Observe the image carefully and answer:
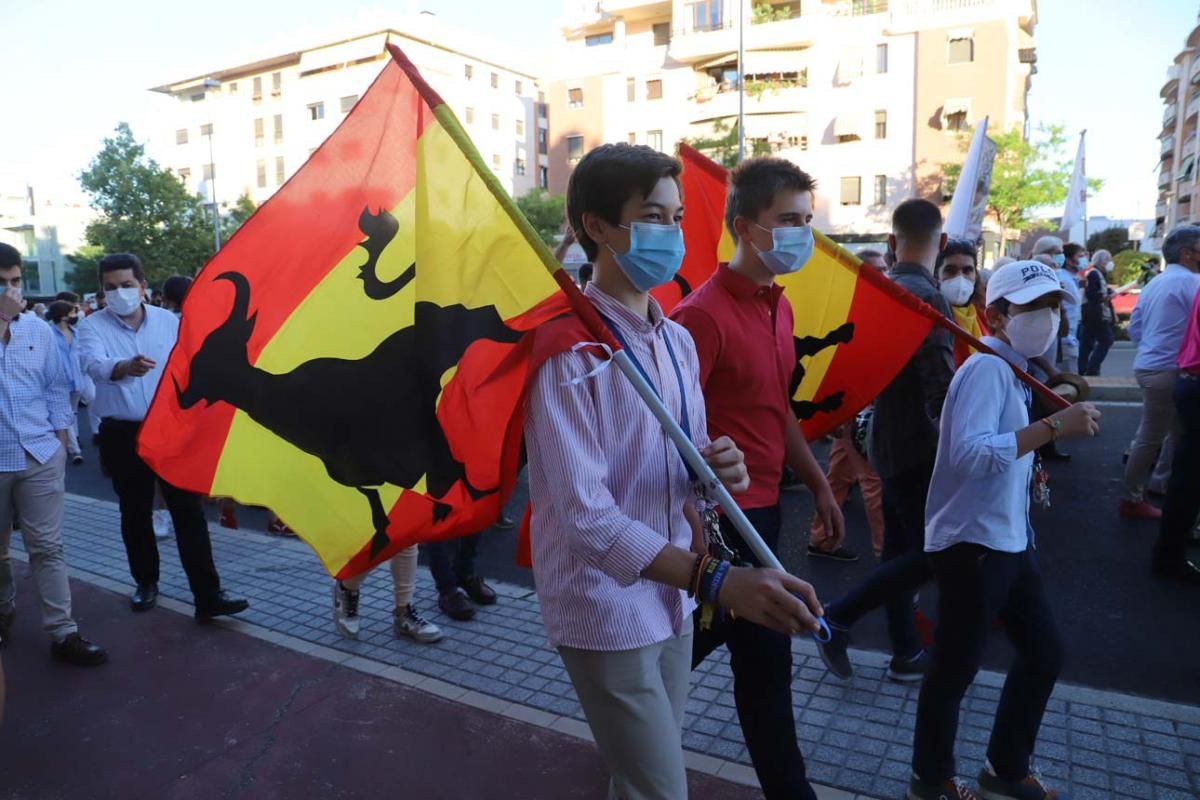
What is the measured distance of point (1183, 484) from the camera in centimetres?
499

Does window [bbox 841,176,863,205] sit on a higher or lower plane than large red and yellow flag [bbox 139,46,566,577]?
higher

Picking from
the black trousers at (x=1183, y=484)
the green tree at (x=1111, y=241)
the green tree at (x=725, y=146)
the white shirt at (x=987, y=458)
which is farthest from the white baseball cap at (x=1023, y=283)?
the green tree at (x=1111, y=241)

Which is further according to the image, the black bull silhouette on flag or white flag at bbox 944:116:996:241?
white flag at bbox 944:116:996:241

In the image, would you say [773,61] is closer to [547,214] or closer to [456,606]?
[547,214]

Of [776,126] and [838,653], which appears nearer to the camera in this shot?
[838,653]

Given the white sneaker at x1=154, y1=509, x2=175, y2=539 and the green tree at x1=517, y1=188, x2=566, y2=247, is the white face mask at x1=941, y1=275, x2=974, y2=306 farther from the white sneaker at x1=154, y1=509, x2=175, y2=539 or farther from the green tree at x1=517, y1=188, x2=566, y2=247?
the green tree at x1=517, y1=188, x2=566, y2=247

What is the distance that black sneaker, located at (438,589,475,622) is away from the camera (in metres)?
4.98

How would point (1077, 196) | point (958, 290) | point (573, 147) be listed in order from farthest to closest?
point (573, 147) < point (1077, 196) < point (958, 290)

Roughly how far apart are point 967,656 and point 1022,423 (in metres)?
0.76

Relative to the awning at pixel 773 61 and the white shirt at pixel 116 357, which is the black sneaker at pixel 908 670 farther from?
the awning at pixel 773 61

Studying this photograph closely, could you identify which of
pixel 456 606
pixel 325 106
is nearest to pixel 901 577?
pixel 456 606

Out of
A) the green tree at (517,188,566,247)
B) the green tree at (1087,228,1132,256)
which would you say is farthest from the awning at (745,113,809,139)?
the green tree at (1087,228,1132,256)

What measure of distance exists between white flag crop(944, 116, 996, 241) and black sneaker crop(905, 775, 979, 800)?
332 cm

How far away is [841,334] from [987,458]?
1.38m
